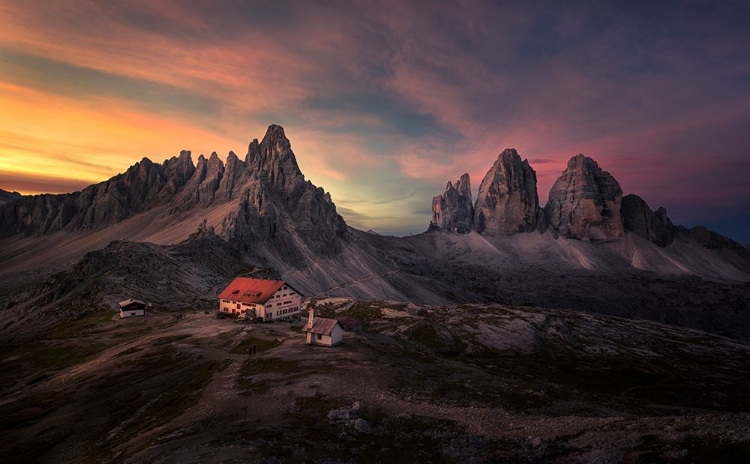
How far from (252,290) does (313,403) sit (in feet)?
196

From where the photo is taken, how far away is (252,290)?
9956 centimetres

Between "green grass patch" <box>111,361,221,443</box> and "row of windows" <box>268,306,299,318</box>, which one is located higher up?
"row of windows" <box>268,306,299,318</box>

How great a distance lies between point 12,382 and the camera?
63.0 metres

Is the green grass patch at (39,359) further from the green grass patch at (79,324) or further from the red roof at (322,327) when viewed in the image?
the red roof at (322,327)

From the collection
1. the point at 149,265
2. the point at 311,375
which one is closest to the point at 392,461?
the point at 311,375

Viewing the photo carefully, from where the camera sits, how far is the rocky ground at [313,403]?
106ft

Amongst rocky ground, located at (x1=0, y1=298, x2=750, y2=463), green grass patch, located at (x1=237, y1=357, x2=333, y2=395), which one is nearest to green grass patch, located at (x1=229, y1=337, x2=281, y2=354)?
rocky ground, located at (x1=0, y1=298, x2=750, y2=463)

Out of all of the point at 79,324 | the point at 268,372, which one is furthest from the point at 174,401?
the point at 79,324

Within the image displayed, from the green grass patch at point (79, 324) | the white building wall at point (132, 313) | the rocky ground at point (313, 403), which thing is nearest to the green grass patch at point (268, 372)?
the rocky ground at point (313, 403)

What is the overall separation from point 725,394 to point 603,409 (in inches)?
2749

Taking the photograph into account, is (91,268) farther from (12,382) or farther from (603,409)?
(603,409)

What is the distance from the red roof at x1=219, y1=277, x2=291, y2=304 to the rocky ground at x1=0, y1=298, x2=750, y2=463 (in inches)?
306

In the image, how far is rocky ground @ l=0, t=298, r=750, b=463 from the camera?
1270 inches

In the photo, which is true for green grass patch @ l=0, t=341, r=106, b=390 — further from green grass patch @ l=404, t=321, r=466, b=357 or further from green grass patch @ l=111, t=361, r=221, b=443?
green grass patch @ l=404, t=321, r=466, b=357
